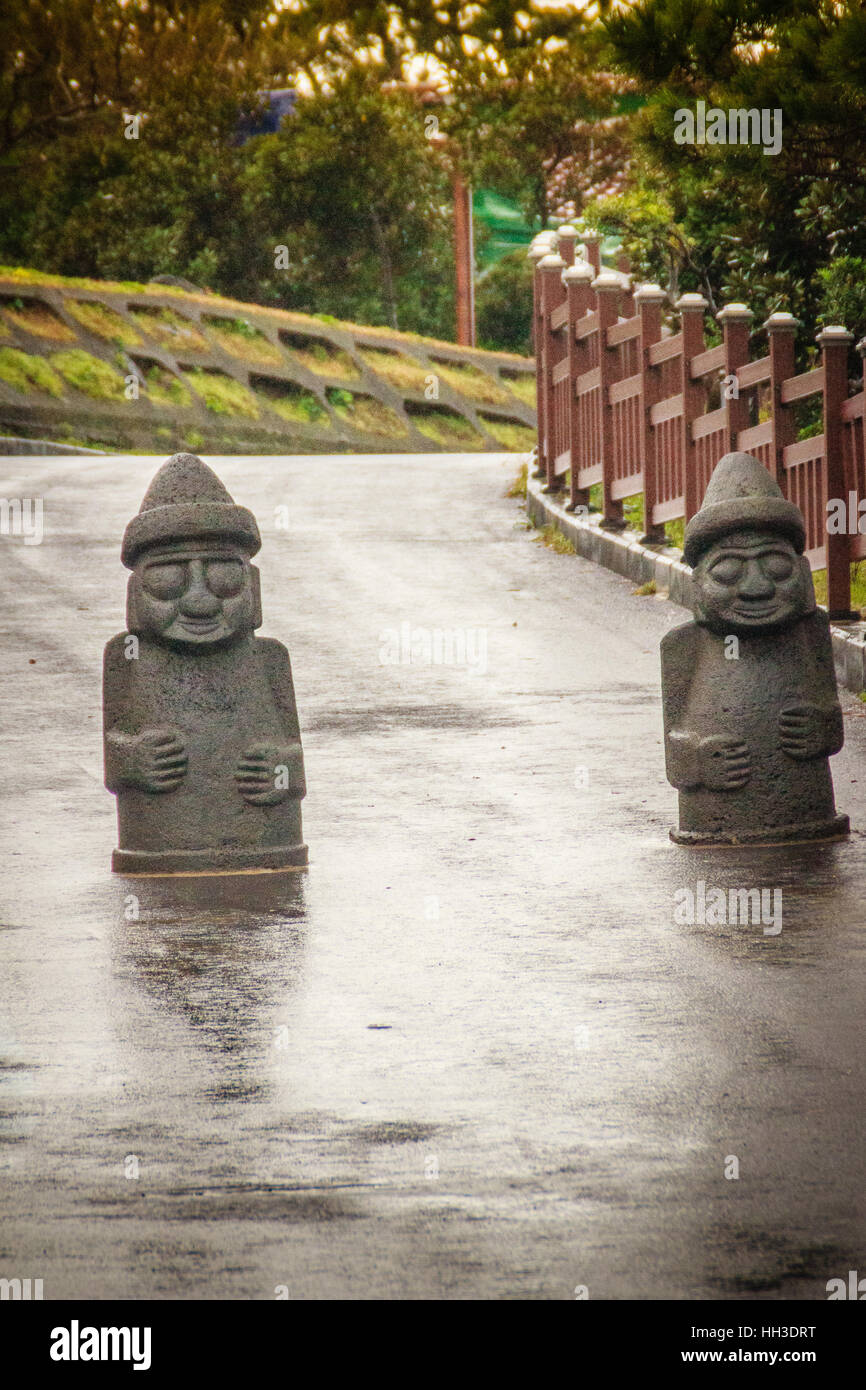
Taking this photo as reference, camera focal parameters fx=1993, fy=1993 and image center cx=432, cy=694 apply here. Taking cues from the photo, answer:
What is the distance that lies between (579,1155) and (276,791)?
10.5 feet

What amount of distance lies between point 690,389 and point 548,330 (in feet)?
16.2

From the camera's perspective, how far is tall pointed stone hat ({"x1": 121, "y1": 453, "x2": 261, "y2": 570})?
7824 mm

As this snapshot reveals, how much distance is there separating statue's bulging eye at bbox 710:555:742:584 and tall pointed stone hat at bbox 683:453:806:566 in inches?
4.6

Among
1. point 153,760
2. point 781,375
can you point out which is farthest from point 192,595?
point 781,375

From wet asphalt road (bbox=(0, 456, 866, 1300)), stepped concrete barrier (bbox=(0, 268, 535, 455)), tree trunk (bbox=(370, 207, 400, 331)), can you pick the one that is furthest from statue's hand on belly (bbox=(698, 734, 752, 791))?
tree trunk (bbox=(370, 207, 400, 331))

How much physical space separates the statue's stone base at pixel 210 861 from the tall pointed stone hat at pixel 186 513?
1.16 metres

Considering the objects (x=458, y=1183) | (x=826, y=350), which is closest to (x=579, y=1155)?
(x=458, y=1183)

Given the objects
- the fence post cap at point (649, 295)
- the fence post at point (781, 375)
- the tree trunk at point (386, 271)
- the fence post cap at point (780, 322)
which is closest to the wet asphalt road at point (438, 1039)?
the fence post at point (781, 375)

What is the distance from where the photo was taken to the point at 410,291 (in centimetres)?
3875

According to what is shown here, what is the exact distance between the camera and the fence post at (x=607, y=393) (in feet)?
59.0

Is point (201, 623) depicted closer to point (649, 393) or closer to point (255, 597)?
point (255, 597)

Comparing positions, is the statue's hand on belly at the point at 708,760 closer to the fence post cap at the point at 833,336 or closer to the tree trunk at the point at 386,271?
the fence post cap at the point at 833,336

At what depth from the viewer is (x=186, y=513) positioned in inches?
308

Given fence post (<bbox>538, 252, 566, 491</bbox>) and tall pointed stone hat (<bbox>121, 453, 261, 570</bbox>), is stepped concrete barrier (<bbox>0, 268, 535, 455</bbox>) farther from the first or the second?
tall pointed stone hat (<bbox>121, 453, 261, 570</bbox>)
